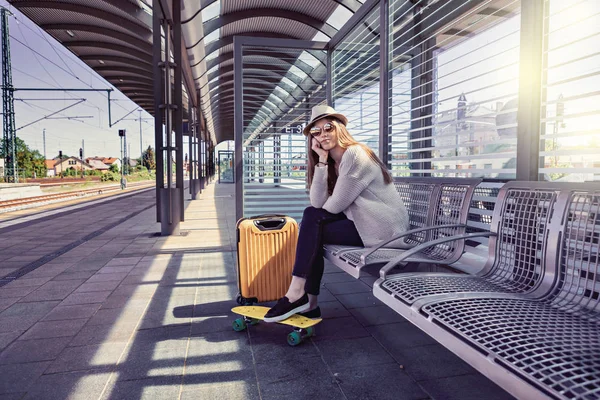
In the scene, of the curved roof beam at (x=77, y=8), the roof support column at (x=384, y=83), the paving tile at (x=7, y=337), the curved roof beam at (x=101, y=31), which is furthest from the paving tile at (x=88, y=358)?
the curved roof beam at (x=101, y=31)

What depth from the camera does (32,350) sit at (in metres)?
2.49

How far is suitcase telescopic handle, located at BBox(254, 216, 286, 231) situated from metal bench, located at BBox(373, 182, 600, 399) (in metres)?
1.25

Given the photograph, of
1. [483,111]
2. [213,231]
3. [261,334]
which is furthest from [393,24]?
[213,231]

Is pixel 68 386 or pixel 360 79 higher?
pixel 360 79

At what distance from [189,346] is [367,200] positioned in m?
1.38

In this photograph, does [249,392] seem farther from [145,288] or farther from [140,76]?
[140,76]

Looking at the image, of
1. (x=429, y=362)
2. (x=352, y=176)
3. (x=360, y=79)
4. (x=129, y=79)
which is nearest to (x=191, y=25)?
(x=360, y=79)

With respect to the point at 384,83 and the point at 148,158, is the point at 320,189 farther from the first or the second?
the point at 148,158

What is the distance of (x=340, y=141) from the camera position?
9.48 feet

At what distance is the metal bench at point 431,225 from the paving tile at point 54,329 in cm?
170

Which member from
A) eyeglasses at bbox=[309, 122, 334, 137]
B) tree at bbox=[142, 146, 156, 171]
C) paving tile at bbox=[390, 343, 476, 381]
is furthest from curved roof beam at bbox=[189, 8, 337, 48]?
tree at bbox=[142, 146, 156, 171]

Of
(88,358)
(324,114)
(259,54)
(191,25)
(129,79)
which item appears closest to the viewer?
(88,358)

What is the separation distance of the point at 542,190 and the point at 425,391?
1.06 meters

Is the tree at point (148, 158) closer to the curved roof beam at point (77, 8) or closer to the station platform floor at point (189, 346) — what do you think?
the curved roof beam at point (77, 8)
